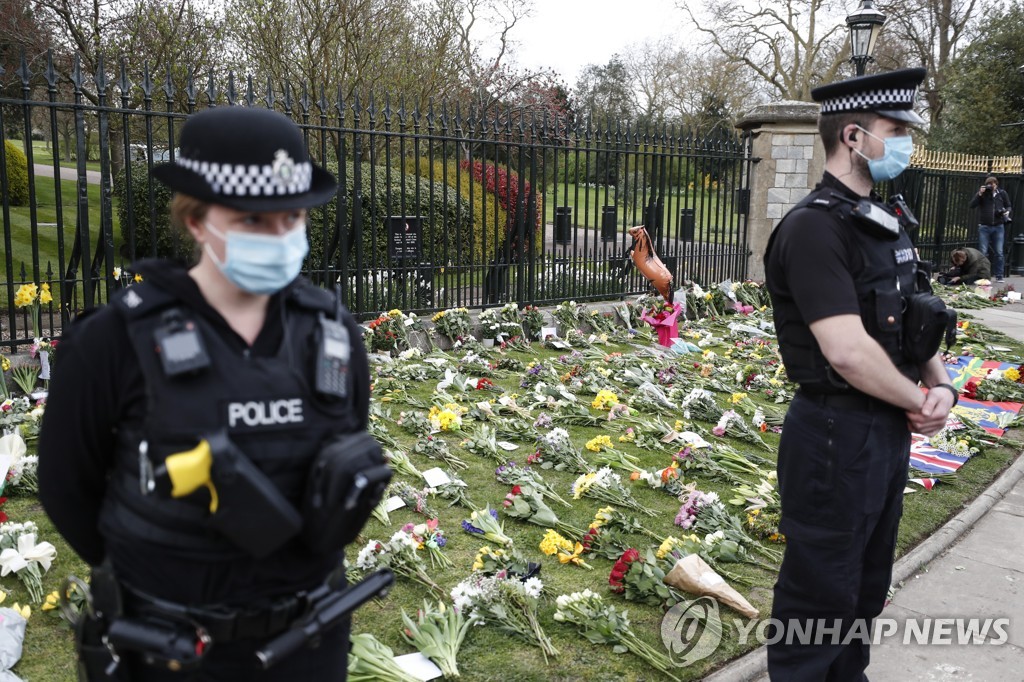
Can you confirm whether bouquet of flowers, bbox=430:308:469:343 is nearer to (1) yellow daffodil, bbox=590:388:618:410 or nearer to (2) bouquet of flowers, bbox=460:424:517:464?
(1) yellow daffodil, bbox=590:388:618:410

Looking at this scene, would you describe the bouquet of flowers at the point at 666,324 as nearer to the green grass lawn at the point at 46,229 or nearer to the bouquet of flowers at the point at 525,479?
the bouquet of flowers at the point at 525,479

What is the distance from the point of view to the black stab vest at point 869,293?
292 cm

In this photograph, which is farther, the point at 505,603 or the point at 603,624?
the point at 505,603

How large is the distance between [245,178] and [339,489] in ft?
2.25

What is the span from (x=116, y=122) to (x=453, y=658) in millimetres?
12745

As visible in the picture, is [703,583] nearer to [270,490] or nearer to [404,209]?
[270,490]

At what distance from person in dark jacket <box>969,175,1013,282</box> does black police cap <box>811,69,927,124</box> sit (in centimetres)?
1700

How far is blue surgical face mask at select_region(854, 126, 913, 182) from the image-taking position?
3012mm

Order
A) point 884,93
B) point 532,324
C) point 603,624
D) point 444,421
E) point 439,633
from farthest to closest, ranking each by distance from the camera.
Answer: point 532,324 → point 444,421 → point 603,624 → point 439,633 → point 884,93

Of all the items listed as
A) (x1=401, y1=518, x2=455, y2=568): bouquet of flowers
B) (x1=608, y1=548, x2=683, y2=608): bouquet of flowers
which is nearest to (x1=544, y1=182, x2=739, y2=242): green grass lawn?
(x1=401, y1=518, x2=455, y2=568): bouquet of flowers

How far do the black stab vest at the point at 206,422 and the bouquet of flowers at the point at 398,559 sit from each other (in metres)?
2.22

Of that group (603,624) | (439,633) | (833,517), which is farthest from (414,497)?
(833,517)

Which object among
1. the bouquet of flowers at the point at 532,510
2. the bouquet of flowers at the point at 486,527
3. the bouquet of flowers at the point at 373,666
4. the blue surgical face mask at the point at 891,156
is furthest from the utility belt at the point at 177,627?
the bouquet of flowers at the point at 532,510

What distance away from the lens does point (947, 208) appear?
19344mm
